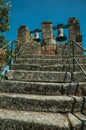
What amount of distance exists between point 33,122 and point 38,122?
84 millimetres

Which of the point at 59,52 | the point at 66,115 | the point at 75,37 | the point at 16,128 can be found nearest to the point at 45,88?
the point at 66,115

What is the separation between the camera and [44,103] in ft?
11.0

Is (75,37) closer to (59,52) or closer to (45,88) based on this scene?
(59,52)

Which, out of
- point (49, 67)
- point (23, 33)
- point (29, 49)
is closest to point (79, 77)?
point (49, 67)

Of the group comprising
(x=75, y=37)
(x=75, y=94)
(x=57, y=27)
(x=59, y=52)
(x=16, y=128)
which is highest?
(x=57, y=27)

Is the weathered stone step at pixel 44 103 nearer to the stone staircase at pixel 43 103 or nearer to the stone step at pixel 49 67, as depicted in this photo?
the stone staircase at pixel 43 103

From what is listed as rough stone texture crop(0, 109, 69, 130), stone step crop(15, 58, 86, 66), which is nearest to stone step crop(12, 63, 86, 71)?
stone step crop(15, 58, 86, 66)

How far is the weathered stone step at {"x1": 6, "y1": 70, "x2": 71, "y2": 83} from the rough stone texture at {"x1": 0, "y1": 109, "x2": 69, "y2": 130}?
1571 mm

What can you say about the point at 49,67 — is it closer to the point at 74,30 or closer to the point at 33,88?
the point at 33,88

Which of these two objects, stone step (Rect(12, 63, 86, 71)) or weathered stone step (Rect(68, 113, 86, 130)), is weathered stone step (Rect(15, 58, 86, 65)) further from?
weathered stone step (Rect(68, 113, 86, 130))

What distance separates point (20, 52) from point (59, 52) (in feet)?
5.71

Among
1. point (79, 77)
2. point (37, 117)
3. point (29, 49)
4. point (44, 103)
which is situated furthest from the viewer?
point (29, 49)

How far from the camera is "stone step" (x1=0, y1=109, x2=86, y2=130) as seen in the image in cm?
275

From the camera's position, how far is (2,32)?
39.3 ft
